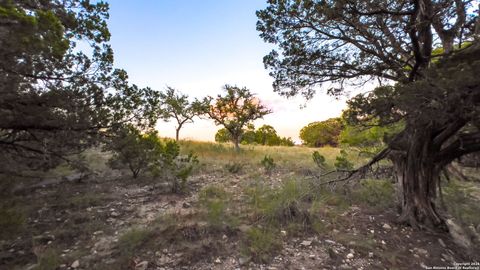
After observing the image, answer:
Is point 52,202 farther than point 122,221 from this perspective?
Yes

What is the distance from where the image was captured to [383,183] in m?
8.72

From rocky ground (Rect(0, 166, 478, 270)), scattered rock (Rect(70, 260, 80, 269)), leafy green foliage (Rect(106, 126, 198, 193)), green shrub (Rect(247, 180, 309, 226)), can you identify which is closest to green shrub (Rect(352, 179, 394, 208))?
rocky ground (Rect(0, 166, 478, 270))

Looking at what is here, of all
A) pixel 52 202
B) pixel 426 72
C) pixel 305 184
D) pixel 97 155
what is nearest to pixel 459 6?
pixel 426 72

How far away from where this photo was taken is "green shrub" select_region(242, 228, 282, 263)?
14.8ft

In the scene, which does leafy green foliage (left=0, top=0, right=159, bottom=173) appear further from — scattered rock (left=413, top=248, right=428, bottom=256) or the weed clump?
scattered rock (left=413, top=248, right=428, bottom=256)

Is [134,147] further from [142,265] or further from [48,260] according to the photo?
[142,265]

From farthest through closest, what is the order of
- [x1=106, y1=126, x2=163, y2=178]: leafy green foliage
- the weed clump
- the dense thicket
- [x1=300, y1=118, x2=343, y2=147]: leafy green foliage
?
[x1=300, y1=118, x2=343, y2=147]: leafy green foliage < [x1=106, y1=126, x2=163, y2=178]: leafy green foliage < the weed clump < the dense thicket

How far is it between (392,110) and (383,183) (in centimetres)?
416

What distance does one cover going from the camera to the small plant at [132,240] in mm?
4719

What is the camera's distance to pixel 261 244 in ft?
15.6

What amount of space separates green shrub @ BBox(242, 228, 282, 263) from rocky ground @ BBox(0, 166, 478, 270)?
0.08 meters

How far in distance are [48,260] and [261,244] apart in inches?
129

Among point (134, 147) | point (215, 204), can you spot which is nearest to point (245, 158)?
point (134, 147)

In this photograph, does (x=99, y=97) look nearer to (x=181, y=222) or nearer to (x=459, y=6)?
(x=181, y=222)
